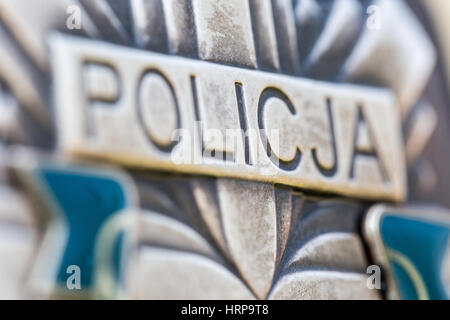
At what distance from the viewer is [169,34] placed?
200cm

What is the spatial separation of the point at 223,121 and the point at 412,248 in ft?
2.77

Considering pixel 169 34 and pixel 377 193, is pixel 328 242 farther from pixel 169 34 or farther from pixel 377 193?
pixel 169 34

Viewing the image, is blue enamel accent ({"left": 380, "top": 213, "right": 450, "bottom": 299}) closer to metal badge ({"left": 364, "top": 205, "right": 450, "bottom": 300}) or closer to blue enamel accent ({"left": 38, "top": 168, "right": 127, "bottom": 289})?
metal badge ({"left": 364, "top": 205, "right": 450, "bottom": 300})

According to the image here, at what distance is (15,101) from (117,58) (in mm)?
264

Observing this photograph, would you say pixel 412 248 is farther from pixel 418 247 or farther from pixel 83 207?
pixel 83 207

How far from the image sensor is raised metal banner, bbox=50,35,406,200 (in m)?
1.76

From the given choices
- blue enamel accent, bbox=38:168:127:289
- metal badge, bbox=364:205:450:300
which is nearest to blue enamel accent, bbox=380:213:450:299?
metal badge, bbox=364:205:450:300

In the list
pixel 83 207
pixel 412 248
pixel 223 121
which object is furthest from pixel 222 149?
pixel 412 248

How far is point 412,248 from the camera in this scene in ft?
8.48

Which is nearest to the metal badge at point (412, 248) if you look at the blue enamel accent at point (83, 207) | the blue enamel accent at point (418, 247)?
the blue enamel accent at point (418, 247)

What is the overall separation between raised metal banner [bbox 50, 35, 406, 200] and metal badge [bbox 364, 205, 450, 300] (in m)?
0.08

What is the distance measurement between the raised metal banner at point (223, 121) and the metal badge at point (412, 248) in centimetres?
8

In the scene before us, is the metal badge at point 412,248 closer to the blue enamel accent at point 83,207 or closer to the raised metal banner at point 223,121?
the raised metal banner at point 223,121

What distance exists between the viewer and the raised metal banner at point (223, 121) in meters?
1.76
